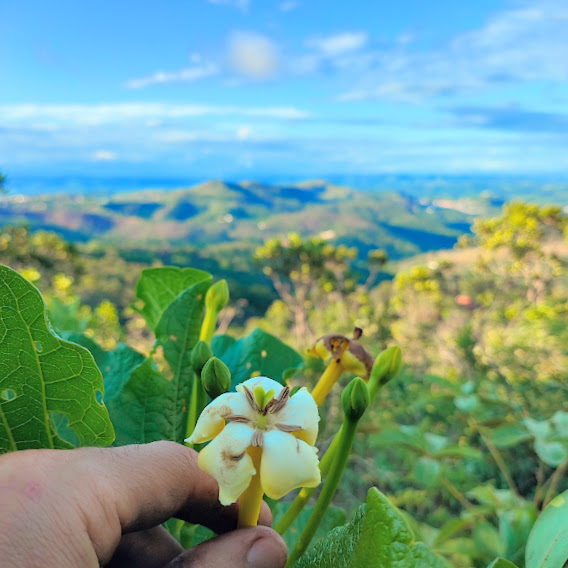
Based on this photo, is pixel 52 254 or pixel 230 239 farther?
pixel 230 239

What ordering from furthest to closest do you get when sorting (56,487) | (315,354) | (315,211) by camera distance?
Answer: (315,211) < (315,354) < (56,487)

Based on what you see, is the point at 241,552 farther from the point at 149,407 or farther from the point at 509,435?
the point at 509,435

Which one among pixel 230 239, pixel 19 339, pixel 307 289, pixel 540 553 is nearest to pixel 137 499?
pixel 19 339

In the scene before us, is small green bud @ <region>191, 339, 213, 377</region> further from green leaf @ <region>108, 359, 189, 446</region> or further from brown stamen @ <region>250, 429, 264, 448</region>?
brown stamen @ <region>250, 429, 264, 448</region>

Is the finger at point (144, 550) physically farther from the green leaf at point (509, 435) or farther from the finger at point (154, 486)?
the green leaf at point (509, 435)

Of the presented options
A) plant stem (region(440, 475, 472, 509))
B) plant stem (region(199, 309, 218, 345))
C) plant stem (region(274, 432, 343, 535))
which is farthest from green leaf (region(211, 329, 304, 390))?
plant stem (region(440, 475, 472, 509))

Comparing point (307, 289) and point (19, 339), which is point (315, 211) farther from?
point (19, 339)
